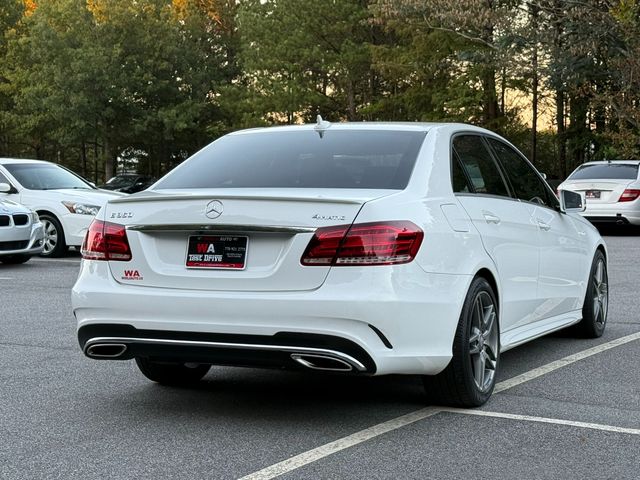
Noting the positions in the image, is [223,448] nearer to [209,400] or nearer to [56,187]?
[209,400]

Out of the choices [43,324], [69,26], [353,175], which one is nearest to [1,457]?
[353,175]

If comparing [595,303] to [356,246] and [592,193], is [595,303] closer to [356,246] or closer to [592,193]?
[356,246]

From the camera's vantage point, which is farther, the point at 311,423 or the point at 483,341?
the point at 483,341

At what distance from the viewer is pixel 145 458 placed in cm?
464

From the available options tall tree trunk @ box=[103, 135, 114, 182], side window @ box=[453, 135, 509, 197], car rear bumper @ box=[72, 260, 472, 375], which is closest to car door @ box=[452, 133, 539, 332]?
side window @ box=[453, 135, 509, 197]

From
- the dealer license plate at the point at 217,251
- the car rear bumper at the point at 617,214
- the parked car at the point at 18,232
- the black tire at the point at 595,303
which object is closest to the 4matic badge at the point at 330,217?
the dealer license plate at the point at 217,251

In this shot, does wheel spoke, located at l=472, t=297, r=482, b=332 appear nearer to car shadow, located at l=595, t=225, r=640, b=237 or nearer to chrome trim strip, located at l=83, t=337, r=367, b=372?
chrome trim strip, located at l=83, t=337, r=367, b=372

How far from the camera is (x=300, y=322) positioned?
489 cm

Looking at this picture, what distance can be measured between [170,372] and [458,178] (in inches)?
82.0

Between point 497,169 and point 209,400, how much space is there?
7.69 feet

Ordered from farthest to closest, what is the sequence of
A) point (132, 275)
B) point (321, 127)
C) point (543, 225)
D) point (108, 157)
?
point (108, 157)
point (543, 225)
point (321, 127)
point (132, 275)

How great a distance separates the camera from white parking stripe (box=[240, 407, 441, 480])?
437 cm

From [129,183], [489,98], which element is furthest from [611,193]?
[129,183]

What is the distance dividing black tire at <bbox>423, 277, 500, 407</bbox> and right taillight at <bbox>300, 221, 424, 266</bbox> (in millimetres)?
692
